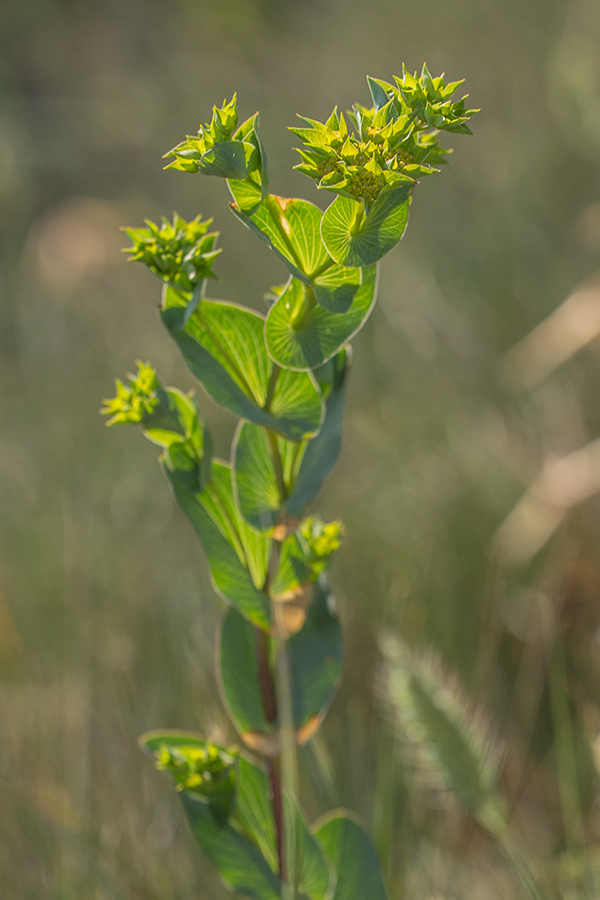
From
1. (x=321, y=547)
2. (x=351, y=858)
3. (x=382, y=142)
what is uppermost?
(x=382, y=142)

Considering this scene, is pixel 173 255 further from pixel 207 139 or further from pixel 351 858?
pixel 351 858

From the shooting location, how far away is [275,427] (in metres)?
0.23

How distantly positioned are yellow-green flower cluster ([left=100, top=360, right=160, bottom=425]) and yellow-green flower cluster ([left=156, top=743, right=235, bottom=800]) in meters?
0.12

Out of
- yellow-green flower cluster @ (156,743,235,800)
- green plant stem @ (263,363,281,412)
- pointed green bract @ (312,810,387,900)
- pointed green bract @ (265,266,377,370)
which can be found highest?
pointed green bract @ (265,266,377,370)

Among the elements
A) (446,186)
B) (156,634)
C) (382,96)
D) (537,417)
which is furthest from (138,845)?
(446,186)

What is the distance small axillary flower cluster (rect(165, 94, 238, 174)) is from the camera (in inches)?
7.7

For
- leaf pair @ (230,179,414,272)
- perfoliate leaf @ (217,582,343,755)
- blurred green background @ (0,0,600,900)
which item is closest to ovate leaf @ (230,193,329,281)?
leaf pair @ (230,179,414,272)

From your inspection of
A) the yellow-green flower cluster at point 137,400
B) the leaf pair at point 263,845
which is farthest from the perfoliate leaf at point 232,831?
the yellow-green flower cluster at point 137,400

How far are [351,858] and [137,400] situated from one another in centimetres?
19

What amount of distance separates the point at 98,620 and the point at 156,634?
4.0 inches

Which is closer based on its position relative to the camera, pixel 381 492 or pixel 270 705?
pixel 270 705

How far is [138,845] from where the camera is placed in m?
0.50

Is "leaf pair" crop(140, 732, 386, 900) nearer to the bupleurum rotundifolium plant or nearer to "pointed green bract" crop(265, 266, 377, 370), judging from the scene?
the bupleurum rotundifolium plant

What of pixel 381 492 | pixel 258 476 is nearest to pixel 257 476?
pixel 258 476
